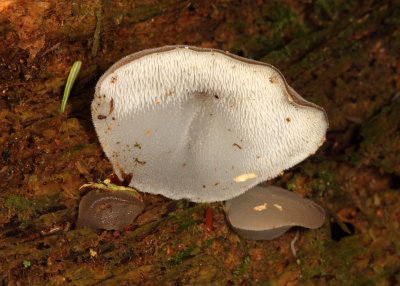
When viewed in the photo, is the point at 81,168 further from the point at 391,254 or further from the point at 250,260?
the point at 391,254

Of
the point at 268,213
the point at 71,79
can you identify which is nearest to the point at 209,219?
the point at 268,213

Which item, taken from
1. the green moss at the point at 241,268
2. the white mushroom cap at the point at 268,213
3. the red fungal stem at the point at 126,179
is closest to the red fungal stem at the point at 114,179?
the red fungal stem at the point at 126,179

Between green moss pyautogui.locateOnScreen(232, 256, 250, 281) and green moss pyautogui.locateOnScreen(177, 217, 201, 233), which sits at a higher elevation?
green moss pyautogui.locateOnScreen(177, 217, 201, 233)

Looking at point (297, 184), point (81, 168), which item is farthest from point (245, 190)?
point (81, 168)

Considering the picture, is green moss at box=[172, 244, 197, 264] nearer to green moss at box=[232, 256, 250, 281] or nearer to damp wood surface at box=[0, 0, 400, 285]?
damp wood surface at box=[0, 0, 400, 285]

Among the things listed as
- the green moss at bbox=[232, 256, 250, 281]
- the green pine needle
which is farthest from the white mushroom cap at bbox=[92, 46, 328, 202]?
the green moss at bbox=[232, 256, 250, 281]

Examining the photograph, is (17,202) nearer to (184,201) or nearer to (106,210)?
(106,210)
